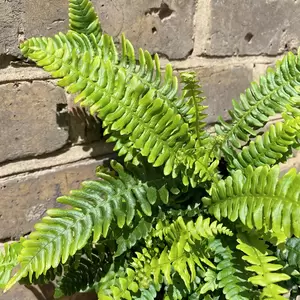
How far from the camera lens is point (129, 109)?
2.69 feet

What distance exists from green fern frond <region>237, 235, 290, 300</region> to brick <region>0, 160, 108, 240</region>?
1.32 feet

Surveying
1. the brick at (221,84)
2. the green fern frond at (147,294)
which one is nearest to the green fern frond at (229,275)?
the green fern frond at (147,294)

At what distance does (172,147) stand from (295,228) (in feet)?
0.85

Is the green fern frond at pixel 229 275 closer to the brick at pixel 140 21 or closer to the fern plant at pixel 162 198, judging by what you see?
the fern plant at pixel 162 198

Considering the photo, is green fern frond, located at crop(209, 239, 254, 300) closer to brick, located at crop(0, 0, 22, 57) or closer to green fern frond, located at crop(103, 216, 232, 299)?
green fern frond, located at crop(103, 216, 232, 299)

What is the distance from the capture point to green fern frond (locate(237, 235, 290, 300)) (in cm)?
75

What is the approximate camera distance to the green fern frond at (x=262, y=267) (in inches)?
29.4

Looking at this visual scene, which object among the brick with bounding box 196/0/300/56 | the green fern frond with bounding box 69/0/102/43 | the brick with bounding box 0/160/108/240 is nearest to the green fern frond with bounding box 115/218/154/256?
the brick with bounding box 0/160/108/240

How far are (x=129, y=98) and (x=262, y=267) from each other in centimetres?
36

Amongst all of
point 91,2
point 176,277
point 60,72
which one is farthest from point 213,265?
point 91,2

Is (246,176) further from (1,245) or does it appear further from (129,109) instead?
(1,245)

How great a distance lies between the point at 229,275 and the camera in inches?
33.4

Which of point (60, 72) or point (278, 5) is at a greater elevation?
point (278, 5)

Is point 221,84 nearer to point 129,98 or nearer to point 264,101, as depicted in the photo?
point 264,101
